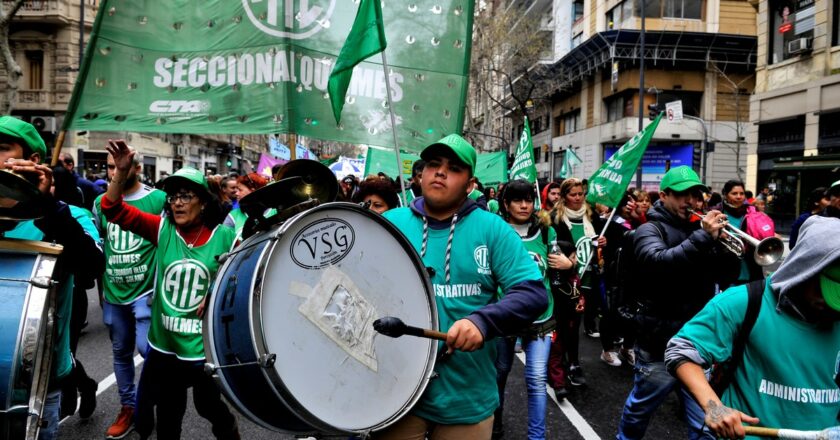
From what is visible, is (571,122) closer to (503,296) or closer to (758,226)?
(758,226)

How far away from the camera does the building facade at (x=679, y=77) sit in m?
30.3

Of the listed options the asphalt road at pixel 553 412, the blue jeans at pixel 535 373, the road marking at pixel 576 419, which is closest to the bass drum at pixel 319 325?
the blue jeans at pixel 535 373

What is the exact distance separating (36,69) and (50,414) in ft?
111

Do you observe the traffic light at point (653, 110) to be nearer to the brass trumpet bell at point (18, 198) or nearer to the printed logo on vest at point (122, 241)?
the printed logo on vest at point (122, 241)

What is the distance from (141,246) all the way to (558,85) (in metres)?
35.9

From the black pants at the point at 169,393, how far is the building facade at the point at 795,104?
17.8 metres

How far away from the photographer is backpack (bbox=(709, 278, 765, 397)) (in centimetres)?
216

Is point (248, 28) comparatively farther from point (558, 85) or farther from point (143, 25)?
point (558, 85)

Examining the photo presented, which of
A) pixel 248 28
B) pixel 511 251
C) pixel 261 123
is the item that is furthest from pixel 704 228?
pixel 248 28

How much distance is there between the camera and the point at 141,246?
430 cm

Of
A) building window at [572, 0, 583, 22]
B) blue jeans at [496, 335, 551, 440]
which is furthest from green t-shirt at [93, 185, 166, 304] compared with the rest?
building window at [572, 0, 583, 22]

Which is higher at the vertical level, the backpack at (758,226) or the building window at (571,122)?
the building window at (571,122)

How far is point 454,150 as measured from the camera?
2.35 m

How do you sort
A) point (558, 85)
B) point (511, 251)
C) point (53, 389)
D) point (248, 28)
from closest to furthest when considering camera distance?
point (511, 251) < point (53, 389) < point (248, 28) < point (558, 85)
